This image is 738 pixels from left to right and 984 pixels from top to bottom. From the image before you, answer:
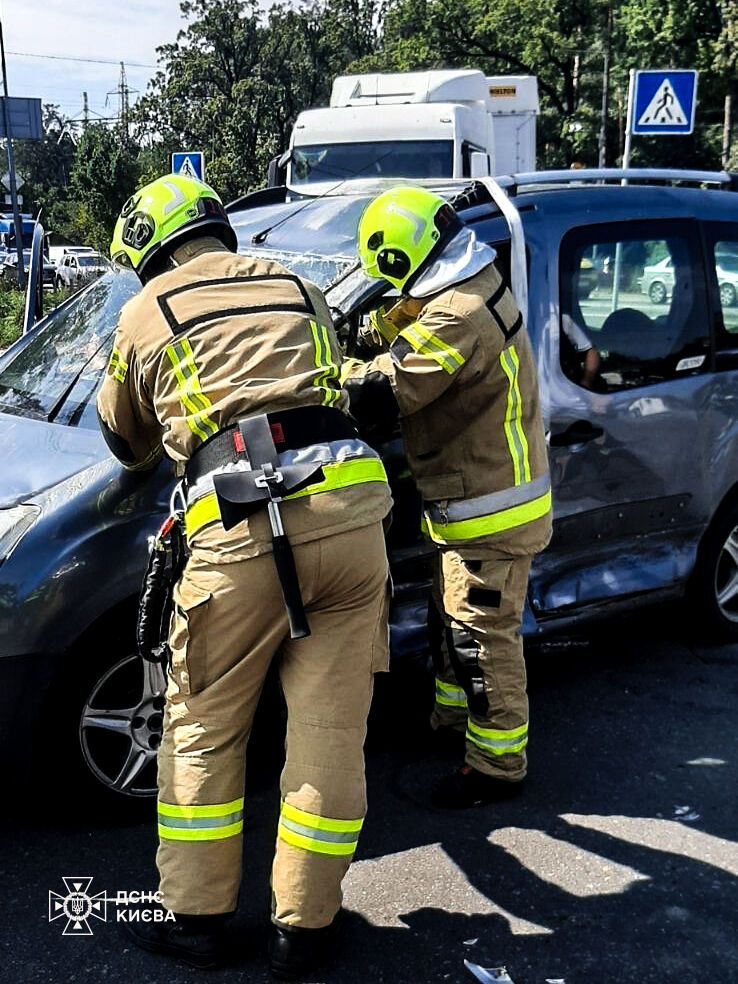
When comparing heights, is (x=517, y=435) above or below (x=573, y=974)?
above

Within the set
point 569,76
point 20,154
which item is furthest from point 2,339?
point 20,154

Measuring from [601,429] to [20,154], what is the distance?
99.9m

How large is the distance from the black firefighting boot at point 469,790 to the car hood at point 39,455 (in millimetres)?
1499

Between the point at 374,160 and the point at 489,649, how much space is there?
32.8 ft

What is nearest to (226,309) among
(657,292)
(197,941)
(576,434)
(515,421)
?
(515,421)

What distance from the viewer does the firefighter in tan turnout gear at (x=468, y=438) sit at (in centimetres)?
309

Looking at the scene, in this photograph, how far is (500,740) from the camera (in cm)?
340

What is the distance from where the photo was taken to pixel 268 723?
358 centimetres

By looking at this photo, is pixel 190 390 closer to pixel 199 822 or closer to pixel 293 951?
pixel 199 822

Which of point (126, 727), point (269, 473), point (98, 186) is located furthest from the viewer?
point (98, 186)

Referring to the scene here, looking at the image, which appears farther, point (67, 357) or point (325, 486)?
point (67, 357)

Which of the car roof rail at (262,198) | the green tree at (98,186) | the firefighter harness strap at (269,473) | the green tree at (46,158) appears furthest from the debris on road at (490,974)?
the green tree at (46,158)

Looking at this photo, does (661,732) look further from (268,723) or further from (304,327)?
(304,327)

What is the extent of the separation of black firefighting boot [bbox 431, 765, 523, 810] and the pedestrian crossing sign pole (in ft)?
25.3
